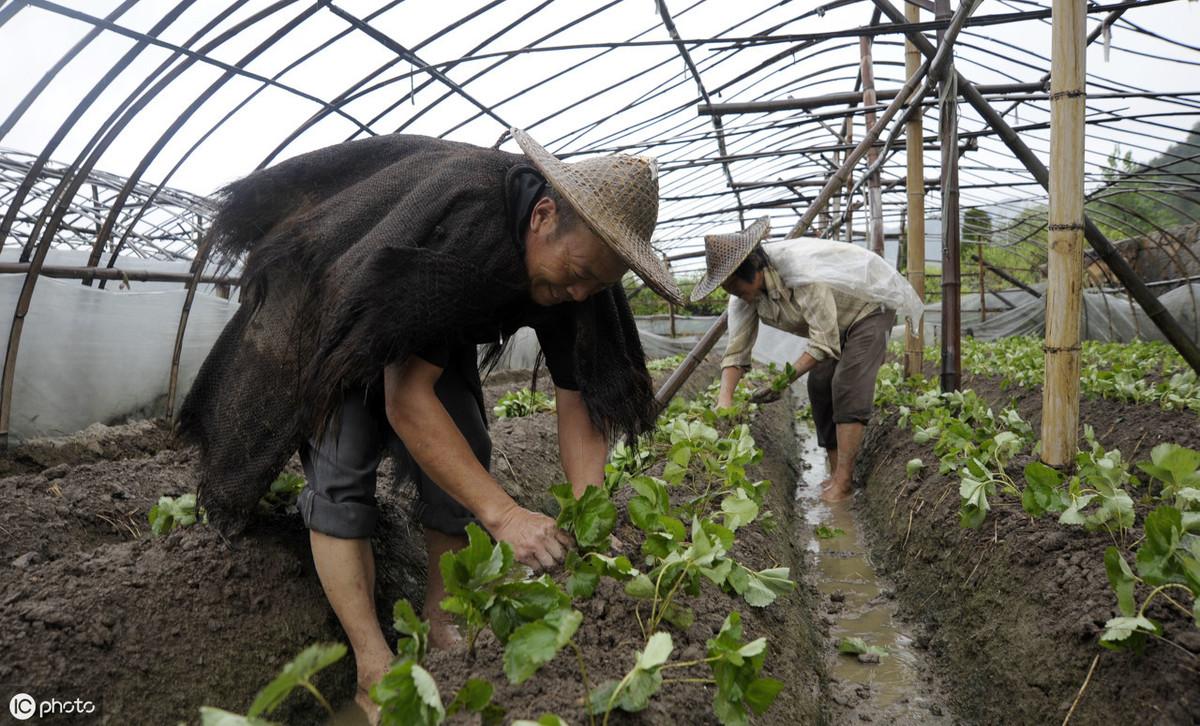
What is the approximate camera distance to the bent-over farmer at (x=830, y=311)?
14.2ft

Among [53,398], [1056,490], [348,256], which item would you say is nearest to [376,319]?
[348,256]

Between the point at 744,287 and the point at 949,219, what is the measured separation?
122cm

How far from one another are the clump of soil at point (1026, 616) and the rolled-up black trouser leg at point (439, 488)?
4.77 ft

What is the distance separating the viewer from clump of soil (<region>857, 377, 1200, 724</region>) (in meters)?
1.62

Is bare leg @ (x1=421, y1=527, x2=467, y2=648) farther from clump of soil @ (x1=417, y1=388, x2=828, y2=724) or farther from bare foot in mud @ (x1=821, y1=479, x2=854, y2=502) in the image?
bare foot in mud @ (x1=821, y1=479, x2=854, y2=502)

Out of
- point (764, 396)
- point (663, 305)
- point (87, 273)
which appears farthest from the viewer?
point (663, 305)

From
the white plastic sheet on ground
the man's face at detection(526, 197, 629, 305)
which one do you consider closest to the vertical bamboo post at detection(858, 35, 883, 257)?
the white plastic sheet on ground

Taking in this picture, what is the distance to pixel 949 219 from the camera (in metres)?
4.40

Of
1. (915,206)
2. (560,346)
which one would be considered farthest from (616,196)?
(915,206)

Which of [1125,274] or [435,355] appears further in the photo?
[1125,274]

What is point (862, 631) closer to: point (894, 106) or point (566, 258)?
point (566, 258)

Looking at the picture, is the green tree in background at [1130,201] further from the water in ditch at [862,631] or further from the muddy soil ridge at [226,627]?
the muddy soil ridge at [226,627]

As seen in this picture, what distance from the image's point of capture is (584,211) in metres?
1.67

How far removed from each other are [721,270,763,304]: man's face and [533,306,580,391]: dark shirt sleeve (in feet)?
6.77
